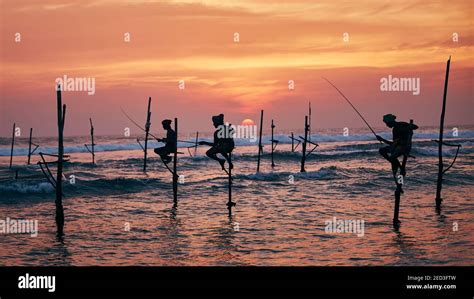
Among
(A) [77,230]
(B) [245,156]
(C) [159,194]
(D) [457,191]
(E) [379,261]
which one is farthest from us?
(B) [245,156]

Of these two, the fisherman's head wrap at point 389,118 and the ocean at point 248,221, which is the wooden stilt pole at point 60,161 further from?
the fisherman's head wrap at point 389,118

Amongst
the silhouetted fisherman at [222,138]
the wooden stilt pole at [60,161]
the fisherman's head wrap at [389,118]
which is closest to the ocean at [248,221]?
the wooden stilt pole at [60,161]

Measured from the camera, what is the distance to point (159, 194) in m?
26.9

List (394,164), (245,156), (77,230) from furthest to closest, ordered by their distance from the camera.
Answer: (245,156) < (77,230) < (394,164)

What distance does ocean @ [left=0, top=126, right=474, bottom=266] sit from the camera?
12.7 metres

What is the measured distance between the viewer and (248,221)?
58.2ft

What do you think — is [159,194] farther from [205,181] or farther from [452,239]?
[452,239]

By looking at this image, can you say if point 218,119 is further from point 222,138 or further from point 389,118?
point 389,118

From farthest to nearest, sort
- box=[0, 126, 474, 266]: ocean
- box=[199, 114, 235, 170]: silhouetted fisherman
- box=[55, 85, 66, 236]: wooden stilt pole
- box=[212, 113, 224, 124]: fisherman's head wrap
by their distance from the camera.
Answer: box=[199, 114, 235, 170]: silhouetted fisherman → box=[212, 113, 224, 124]: fisherman's head wrap → box=[55, 85, 66, 236]: wooden stilt pole → box=[0, 126, 474, 266]: ocean

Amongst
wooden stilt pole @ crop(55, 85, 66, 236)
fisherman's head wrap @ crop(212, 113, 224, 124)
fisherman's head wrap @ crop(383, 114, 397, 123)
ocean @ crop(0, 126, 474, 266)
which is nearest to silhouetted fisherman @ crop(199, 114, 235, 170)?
fisherman's head wrap @ crop(212, 113, 224, 124)

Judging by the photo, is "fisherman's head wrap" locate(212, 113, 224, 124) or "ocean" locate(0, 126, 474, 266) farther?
"fisherman's head wrap" locate(212, 113, 224, 124)

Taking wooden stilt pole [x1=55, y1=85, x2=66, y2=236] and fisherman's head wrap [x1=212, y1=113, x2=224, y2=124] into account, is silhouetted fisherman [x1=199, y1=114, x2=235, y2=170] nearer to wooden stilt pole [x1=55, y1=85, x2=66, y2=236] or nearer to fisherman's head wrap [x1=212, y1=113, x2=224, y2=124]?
fisherman's head wrap [x1=212, y1=113, x2=224, y2=124]
